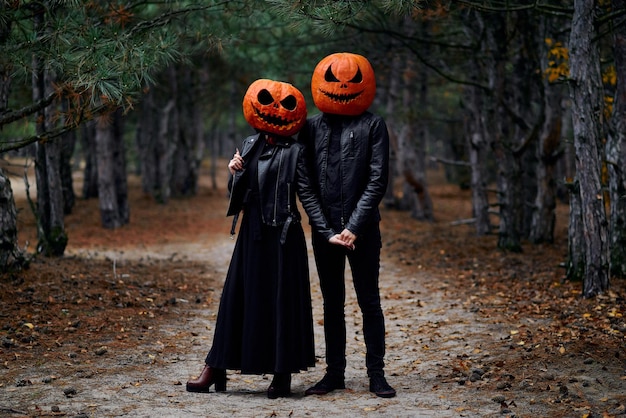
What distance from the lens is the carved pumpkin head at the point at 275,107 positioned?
17.7 ft

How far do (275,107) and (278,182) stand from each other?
1.72 feet

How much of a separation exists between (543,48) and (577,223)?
3992 mm

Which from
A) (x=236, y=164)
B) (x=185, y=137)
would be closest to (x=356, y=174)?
(x=236, y=164)

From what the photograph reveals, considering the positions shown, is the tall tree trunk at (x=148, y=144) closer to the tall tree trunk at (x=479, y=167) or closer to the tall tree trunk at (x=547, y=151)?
the tall tree trunk at (x=479, y=167)

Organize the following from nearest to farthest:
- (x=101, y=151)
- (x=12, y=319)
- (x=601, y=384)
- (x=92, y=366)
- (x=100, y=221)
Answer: (x=601, y=384), (x=92, y=366), (x=12, y=319), (x=101, y=151), (x=100, y=221)

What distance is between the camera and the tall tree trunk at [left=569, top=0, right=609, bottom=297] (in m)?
8.20

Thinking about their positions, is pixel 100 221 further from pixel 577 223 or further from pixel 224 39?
pixel 577 223

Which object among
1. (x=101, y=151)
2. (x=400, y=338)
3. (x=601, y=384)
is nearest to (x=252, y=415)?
(x=601, y=384)

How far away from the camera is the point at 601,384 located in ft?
17.9

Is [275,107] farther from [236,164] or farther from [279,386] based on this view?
[279,386]

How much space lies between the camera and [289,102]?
5.41 metres

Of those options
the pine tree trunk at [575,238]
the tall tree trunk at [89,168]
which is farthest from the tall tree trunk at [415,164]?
the tall tree trunk at [89,168]

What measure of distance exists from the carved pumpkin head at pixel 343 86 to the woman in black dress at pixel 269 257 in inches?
7.0

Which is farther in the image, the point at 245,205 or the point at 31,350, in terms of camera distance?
the point at 31,350
